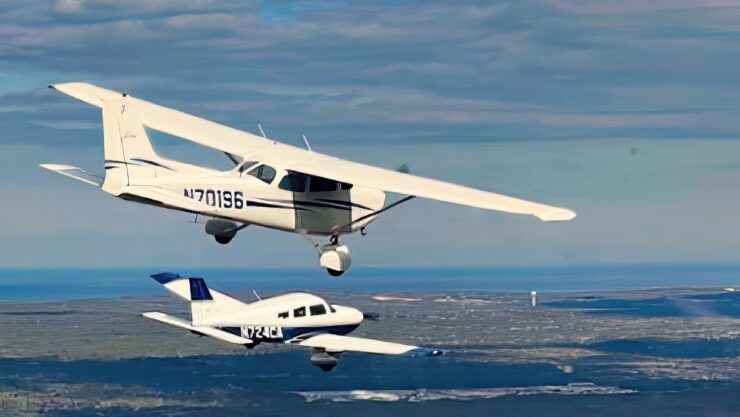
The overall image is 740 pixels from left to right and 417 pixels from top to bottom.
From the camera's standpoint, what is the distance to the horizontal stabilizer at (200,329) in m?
61.6

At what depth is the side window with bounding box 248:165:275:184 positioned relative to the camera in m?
47.3

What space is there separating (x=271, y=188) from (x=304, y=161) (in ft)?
7.15

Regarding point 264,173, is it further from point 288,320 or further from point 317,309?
point 288,320

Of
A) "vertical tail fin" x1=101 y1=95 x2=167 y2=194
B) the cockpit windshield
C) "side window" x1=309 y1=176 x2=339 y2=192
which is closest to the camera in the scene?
"vertical tail fin" x1=101 y1=95 x2=167 y2=194

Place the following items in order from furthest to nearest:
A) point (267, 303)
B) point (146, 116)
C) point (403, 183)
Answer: point (267, 303) < point (146, 116) < point (403, 183)

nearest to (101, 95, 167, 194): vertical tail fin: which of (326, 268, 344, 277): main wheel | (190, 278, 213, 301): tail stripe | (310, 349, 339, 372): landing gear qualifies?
(326, 268, 344, 277): main wheel

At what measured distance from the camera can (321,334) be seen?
65375 mm

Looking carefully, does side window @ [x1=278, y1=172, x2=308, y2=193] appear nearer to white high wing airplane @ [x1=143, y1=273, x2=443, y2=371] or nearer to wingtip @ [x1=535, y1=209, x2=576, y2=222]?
wingtip @ [x1=535, y1=209, x2=576, y2=222]

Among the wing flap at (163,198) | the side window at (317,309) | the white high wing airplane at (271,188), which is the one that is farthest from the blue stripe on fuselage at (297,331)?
the wing flap at (163,198)

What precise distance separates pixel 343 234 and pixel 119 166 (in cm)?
955

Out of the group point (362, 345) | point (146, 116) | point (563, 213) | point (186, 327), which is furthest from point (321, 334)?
point (563, 213)

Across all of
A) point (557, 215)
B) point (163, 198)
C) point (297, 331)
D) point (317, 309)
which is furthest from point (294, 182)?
point (297, 331)

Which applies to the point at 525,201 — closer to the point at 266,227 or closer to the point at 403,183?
the point at 403,183

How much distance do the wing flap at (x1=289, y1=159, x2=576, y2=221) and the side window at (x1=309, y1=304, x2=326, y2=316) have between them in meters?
17.9
